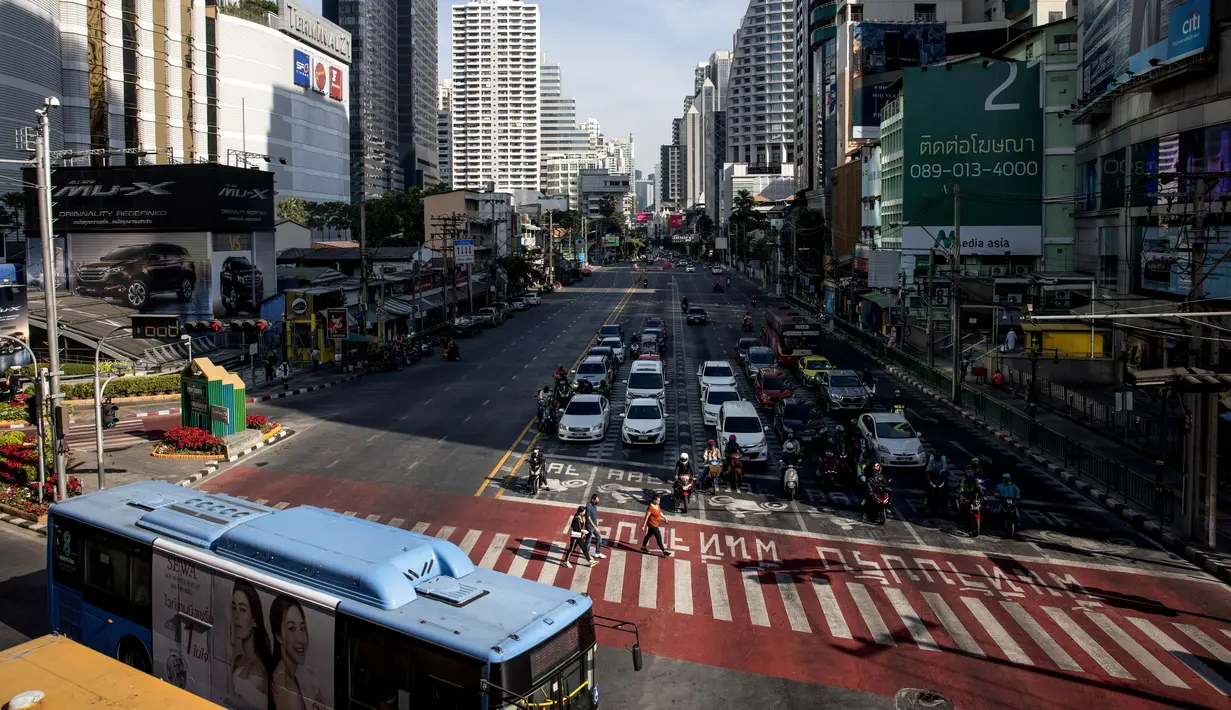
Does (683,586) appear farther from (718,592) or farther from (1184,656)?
(1184,656)

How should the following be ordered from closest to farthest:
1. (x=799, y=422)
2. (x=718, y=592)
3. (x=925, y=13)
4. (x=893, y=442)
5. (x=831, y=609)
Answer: (x=831, y=609) < (x=718, y=592) < (x=893, y=442) < (x=799, y=422) < (x=925, y=13)

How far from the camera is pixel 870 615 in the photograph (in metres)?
16.5

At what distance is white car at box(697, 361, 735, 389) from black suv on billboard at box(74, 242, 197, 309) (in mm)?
30182

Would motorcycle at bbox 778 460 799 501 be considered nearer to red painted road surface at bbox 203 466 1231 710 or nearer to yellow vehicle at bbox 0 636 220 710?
red painted road surface at bbox 203 466 1231 710

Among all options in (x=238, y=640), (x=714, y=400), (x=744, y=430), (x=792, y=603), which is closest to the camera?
(x=238, y=640)

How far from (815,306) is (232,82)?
6456 centimetres

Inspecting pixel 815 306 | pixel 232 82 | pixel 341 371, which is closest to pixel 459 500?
pixel 341 371

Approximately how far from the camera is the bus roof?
32.5 feet

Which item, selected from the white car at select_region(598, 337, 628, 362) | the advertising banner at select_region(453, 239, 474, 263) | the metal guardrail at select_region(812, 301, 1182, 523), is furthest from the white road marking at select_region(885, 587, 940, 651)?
the advertising banner at select_region(453, 239, 474, 263)

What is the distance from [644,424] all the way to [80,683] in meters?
22.9

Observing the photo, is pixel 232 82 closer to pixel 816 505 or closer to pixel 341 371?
pixel 341 371

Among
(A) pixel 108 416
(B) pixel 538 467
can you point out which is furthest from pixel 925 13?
(B) pixel 538 467

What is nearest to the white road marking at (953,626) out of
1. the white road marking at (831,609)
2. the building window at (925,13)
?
the white road marking at (831,609)

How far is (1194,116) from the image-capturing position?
3906 centimetres
